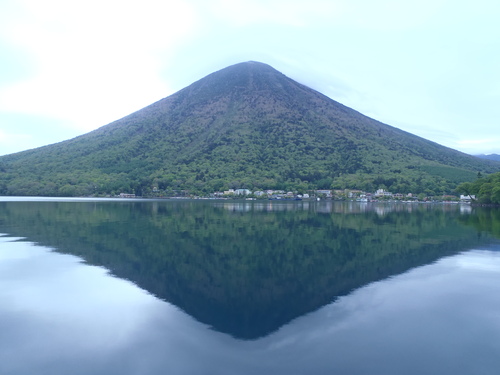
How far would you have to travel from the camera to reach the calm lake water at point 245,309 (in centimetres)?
646

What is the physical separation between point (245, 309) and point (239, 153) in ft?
343

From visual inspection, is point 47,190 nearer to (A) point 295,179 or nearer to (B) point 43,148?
(B) point 43,148

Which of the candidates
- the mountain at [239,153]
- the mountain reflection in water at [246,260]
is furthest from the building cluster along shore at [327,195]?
the mountain reflection in water at [246,260]

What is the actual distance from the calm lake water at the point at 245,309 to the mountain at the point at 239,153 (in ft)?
275

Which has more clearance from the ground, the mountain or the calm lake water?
the mountain

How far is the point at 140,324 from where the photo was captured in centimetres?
796

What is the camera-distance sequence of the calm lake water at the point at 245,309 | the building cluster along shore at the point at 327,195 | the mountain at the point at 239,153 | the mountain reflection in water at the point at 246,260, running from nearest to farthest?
the calm lake water at the point at 245,309, the mountain reflection in water at the point at 246,260, the building cluster along shore at the point at 327,195, the mountain at the point at 239,153

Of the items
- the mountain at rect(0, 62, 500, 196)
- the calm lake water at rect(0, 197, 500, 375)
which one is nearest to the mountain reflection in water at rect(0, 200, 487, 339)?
the calm lake water at rect(0, 197, 500, 375)

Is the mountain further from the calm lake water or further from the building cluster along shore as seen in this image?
the calm lake water

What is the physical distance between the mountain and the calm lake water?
8371 cm

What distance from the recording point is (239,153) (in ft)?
369

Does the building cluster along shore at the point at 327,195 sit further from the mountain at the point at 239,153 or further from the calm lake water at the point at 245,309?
the calm lake water at the point at 245,309

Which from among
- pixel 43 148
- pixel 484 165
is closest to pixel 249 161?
pixel 43 148

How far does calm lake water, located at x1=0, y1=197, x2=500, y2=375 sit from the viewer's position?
254 inches
